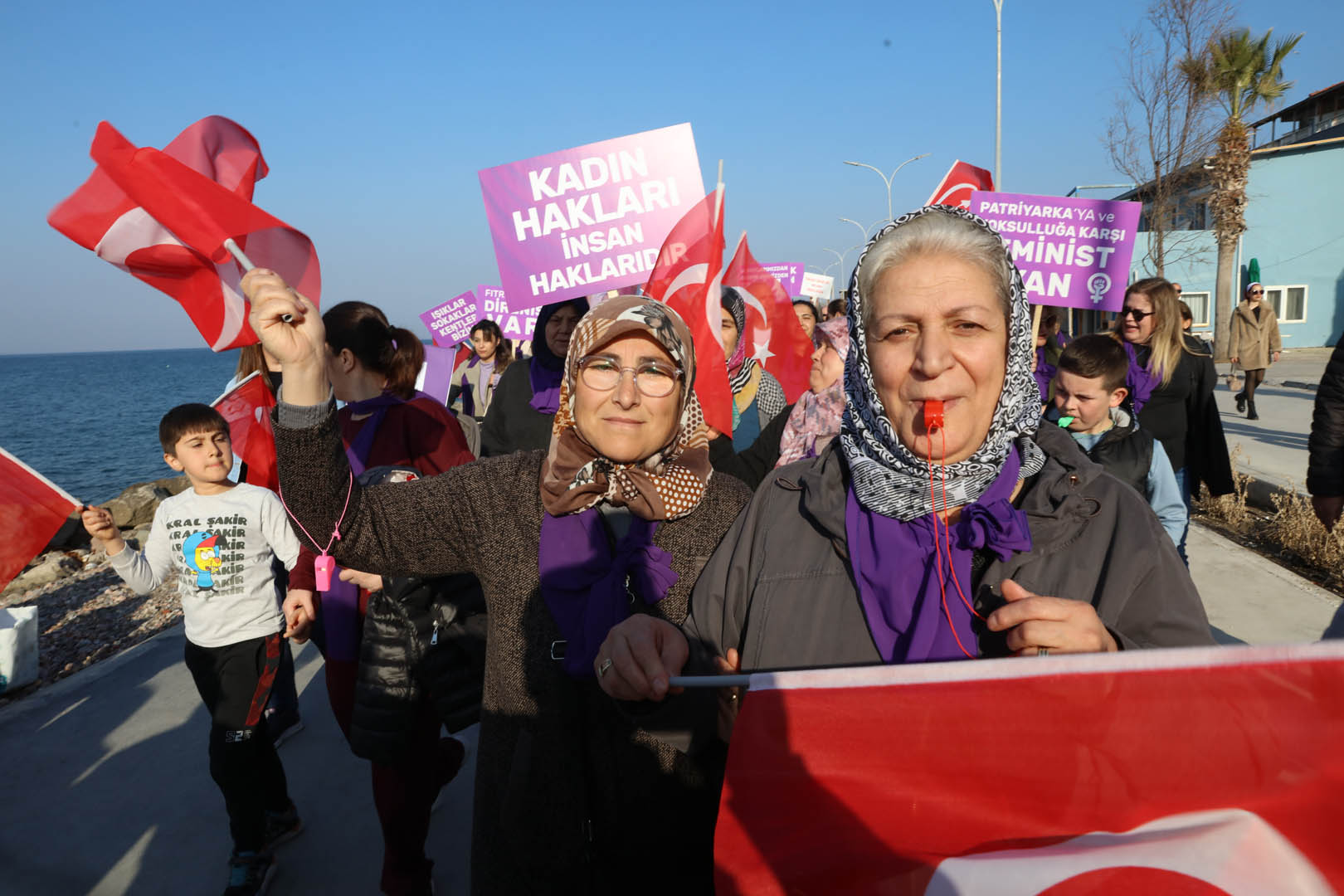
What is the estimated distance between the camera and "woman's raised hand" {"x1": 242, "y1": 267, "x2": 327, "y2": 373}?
186 cm

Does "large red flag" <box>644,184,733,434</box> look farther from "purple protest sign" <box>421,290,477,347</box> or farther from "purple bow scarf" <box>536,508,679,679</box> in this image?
"purple protest sign" <box>421,290,477,347</box>

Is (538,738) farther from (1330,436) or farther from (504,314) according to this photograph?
(504,314)

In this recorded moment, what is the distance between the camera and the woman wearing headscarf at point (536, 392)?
506cm

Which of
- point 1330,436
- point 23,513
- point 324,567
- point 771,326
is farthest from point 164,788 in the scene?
point 1330,436

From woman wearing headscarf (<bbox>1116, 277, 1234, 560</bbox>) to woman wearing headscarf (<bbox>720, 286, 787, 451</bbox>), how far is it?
7.15ft

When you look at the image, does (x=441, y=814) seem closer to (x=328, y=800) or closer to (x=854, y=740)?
(x=328, y=800)

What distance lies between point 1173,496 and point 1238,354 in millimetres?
12020

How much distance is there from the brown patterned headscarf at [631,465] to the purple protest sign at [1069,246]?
171 inches

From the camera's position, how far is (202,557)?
12.0 feet

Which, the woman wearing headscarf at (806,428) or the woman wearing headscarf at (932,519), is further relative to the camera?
the woman wearing headscarf at (806,428)

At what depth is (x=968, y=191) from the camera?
7.19 m

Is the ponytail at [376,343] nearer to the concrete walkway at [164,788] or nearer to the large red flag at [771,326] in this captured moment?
the concrete walkway at [164,788]

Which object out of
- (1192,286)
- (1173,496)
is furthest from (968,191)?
(1192,286)

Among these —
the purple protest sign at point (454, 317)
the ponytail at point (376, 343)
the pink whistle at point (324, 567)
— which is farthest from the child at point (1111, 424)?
the purple protest sign at point (454, 317)
